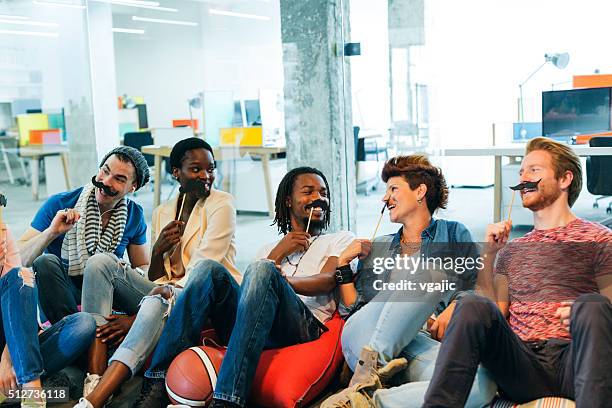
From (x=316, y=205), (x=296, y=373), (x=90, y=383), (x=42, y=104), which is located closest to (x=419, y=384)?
(x=296, y=373)

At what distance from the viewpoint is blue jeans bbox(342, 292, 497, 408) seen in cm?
289

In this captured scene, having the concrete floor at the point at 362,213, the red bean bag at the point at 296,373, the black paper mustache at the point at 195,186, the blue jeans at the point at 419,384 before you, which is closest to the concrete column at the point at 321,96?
the concrete floor at the point at 362,213

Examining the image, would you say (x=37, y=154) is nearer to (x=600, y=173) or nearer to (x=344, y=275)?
(x=344, y=275)

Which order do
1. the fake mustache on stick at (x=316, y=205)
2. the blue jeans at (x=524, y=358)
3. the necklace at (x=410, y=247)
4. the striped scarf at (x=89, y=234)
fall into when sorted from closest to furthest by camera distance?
the blue jeans at (x=524, y=358) → the necklace at (x=410, y=247) → the fake mustache on stick at (x=316, y=205) → the striped scarf at (x=89, y=234)

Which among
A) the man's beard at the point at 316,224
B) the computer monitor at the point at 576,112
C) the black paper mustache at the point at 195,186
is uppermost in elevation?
the computer monitor at the point at 576,112

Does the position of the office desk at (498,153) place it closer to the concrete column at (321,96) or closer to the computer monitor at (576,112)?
the computer monitor at (576,112)

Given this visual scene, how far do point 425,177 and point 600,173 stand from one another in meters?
0.95

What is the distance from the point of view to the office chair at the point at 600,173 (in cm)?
363

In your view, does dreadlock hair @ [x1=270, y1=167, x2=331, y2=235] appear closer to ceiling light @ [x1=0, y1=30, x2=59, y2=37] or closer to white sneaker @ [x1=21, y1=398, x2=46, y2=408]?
white sneaker @ [x1=21, y1=398, x2=46, y2=408]

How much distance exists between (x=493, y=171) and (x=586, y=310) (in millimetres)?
1783

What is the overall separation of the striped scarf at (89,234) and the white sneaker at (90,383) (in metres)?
0.60

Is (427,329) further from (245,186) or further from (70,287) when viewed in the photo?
(245,186)

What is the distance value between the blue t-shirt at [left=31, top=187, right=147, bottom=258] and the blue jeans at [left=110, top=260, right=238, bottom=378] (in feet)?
2.19


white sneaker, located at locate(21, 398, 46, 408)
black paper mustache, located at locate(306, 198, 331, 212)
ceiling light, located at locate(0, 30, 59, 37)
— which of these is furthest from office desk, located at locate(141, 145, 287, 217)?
white sneaker, located at locate(21, 398, 46, 408)
